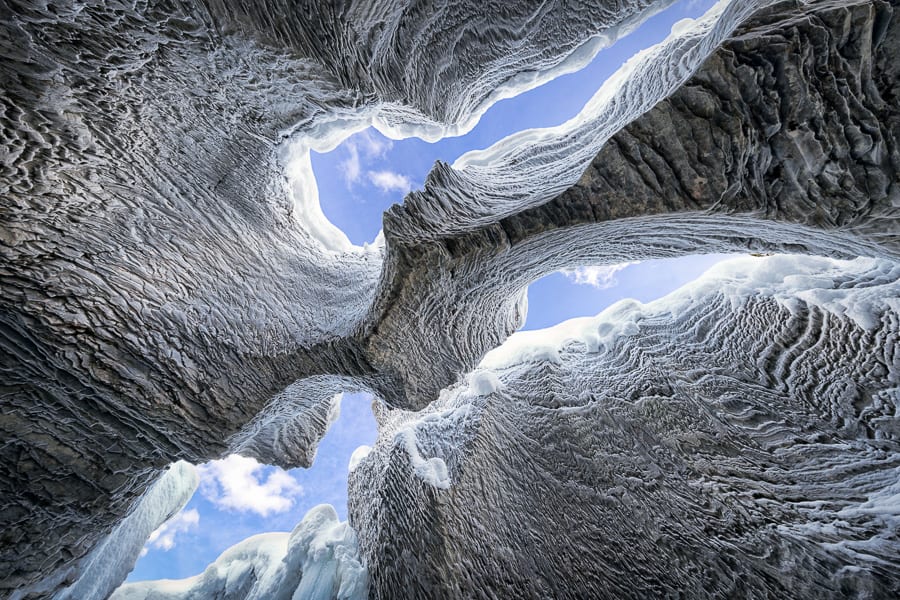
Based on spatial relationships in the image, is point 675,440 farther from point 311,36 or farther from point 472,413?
point 311,36

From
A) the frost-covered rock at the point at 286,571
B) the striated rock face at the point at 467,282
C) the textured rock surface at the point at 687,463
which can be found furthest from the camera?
the frost-covered rock at the point at 286,571

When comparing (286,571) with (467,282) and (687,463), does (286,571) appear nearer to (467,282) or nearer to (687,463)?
(467,282)

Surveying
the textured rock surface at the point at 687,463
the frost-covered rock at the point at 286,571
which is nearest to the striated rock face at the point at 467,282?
the textured rock surface at the point at 687,463

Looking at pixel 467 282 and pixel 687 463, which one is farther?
pixel 687 463

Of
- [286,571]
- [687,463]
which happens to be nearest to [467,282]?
[687,463]

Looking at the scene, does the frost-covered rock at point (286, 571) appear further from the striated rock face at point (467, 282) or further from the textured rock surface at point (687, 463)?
the striated rock face at point (467, 282)

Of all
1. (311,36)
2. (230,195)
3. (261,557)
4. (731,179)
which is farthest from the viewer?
(261,557)

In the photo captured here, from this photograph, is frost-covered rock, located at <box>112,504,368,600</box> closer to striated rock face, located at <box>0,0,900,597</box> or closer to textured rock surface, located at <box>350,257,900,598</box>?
textured rock surface, located at <box>350,257,900,598</box>

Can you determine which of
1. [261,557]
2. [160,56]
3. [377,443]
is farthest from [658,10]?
[261,557]
